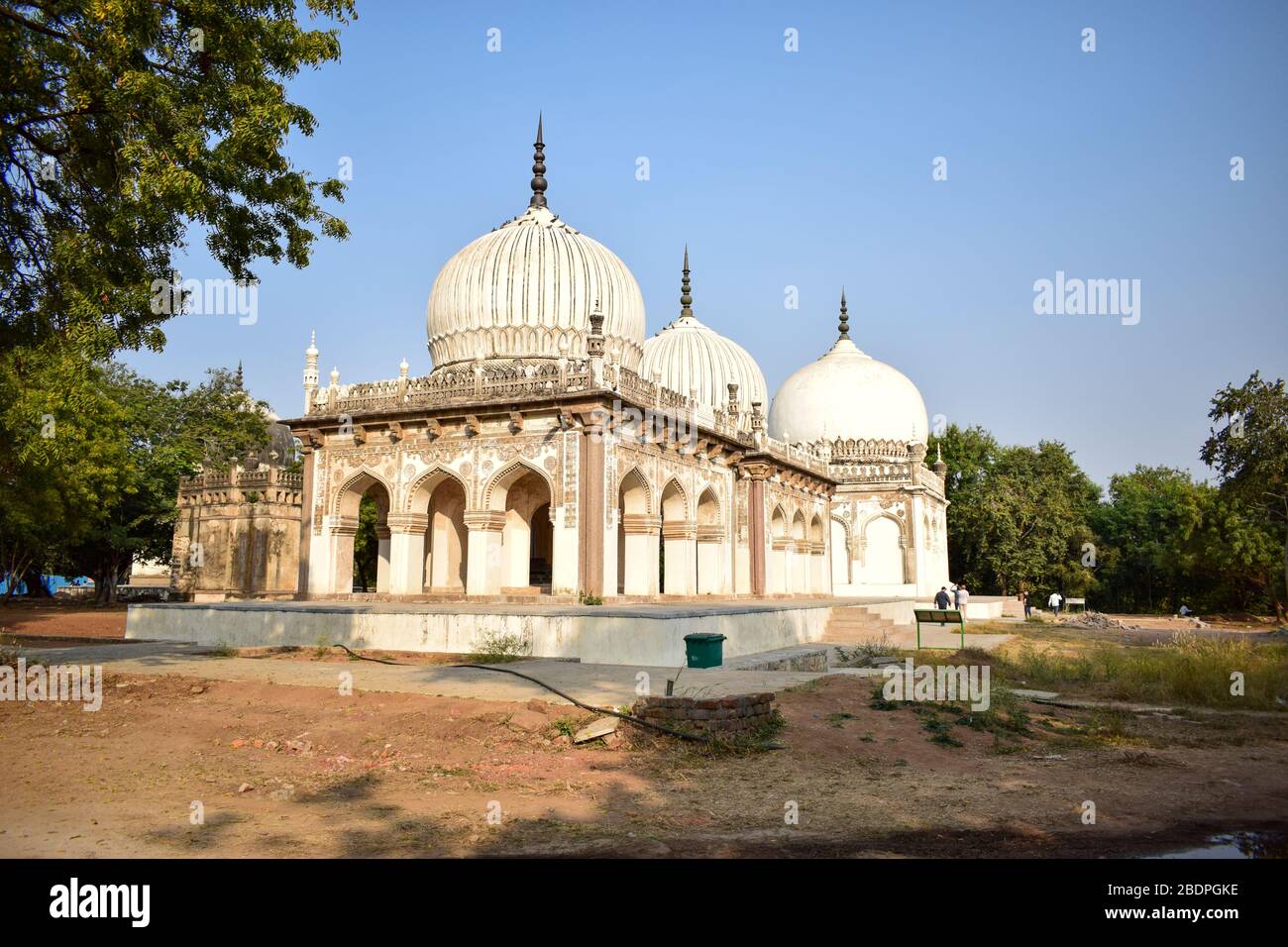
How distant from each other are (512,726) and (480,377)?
48.8 ft

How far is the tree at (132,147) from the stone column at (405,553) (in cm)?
1212

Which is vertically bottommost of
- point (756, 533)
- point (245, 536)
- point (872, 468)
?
point (756, 533)

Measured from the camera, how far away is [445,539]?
2716 cm

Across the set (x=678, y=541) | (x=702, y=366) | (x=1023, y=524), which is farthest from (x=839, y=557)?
(x=678, y=541)

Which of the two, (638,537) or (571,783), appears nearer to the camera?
(571,783)

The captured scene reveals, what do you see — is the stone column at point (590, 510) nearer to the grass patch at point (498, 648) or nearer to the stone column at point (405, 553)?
the grass patch at point (498, 648)

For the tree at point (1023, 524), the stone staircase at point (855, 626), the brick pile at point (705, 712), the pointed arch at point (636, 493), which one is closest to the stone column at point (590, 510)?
the pointed arch at point (636, 493)

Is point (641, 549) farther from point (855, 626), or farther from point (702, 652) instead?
point (702, 652)

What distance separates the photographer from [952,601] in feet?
117

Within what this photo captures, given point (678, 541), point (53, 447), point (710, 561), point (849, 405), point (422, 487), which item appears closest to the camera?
point (53, 447)

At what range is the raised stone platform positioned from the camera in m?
15.4

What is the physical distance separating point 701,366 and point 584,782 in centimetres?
3122

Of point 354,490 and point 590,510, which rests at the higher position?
point 354,490
